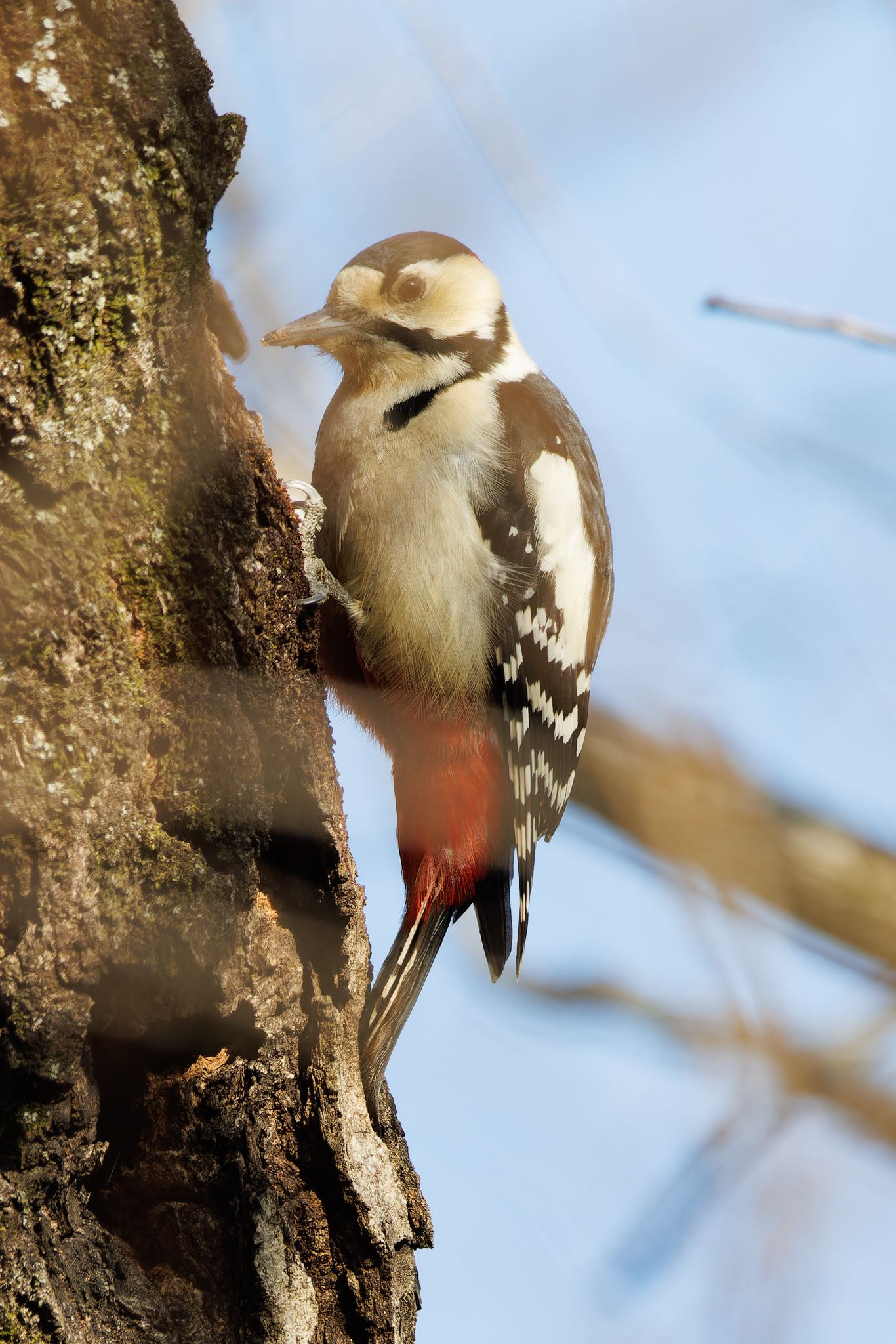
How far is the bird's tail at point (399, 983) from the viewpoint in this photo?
90.7 inches

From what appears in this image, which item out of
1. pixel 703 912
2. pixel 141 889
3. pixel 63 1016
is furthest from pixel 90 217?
pixel 703 912

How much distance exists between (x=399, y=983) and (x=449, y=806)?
54 cm

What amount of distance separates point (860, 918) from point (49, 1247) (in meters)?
3.19

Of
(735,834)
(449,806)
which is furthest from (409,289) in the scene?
(735,834)

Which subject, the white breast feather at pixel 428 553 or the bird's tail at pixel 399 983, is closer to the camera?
the bird's tail at pixel 399 983

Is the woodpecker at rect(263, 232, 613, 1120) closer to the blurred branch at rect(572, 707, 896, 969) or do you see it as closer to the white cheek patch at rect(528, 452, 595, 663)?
the white cheek patch at rect(528, 452, 595, 663)

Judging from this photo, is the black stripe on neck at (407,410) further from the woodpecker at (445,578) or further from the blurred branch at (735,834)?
the blurred branch at (735,834)

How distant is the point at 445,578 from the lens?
9.38 ft

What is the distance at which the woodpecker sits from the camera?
283 cm

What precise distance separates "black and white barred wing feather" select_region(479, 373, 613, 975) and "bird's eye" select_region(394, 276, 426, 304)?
388mm

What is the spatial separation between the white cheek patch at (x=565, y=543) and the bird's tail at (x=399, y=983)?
0.81 meters

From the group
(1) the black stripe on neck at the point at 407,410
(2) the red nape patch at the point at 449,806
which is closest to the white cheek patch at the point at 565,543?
(1) the black stripe on neck at the point at 407,410

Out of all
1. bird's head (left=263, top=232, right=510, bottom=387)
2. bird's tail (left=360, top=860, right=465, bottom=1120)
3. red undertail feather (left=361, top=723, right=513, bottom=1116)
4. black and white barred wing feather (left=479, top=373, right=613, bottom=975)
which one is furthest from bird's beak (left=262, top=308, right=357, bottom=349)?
bird's tail (left=360, top=860, right=465, bottom=1120)

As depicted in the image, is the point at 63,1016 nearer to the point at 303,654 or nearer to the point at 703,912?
the point at 303,654
